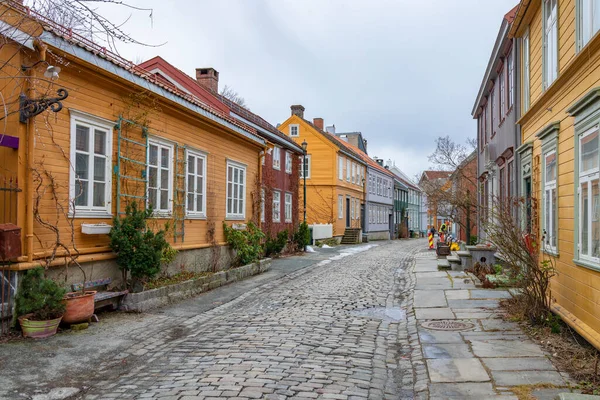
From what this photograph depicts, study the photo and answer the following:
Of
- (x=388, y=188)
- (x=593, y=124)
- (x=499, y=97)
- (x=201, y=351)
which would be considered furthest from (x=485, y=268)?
(x=388, y=188)

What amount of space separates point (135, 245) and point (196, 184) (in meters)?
3.91

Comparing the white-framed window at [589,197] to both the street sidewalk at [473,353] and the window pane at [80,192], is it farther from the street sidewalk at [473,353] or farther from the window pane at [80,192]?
the window pane at [80,192]

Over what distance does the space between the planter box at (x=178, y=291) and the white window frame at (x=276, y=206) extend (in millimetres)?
7374

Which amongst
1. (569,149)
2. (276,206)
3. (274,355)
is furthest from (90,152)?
(276,206)

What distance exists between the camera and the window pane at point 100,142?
29.5 ft

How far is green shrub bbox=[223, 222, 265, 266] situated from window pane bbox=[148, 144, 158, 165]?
4.03m

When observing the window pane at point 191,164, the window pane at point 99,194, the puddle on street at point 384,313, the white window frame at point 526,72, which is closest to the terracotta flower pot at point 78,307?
the window pane at point 99,194

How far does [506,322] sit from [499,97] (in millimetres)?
9234

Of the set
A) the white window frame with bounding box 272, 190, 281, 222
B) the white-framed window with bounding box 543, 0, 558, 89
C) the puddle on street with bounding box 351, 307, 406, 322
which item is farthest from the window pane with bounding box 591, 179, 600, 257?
the white window frame with bounding box 272, 190, 281, 222

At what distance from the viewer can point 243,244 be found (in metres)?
15.0

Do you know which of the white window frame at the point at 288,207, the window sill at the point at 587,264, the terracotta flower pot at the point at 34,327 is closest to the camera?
the window sill at the point at 587,264

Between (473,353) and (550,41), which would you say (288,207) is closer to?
(550,41)

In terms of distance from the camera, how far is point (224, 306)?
998 cm

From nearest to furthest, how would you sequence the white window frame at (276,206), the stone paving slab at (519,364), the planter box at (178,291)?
→ the stone paving slab at (519,364)
the planter box at (178,291)
the white window frame at (276,206)
